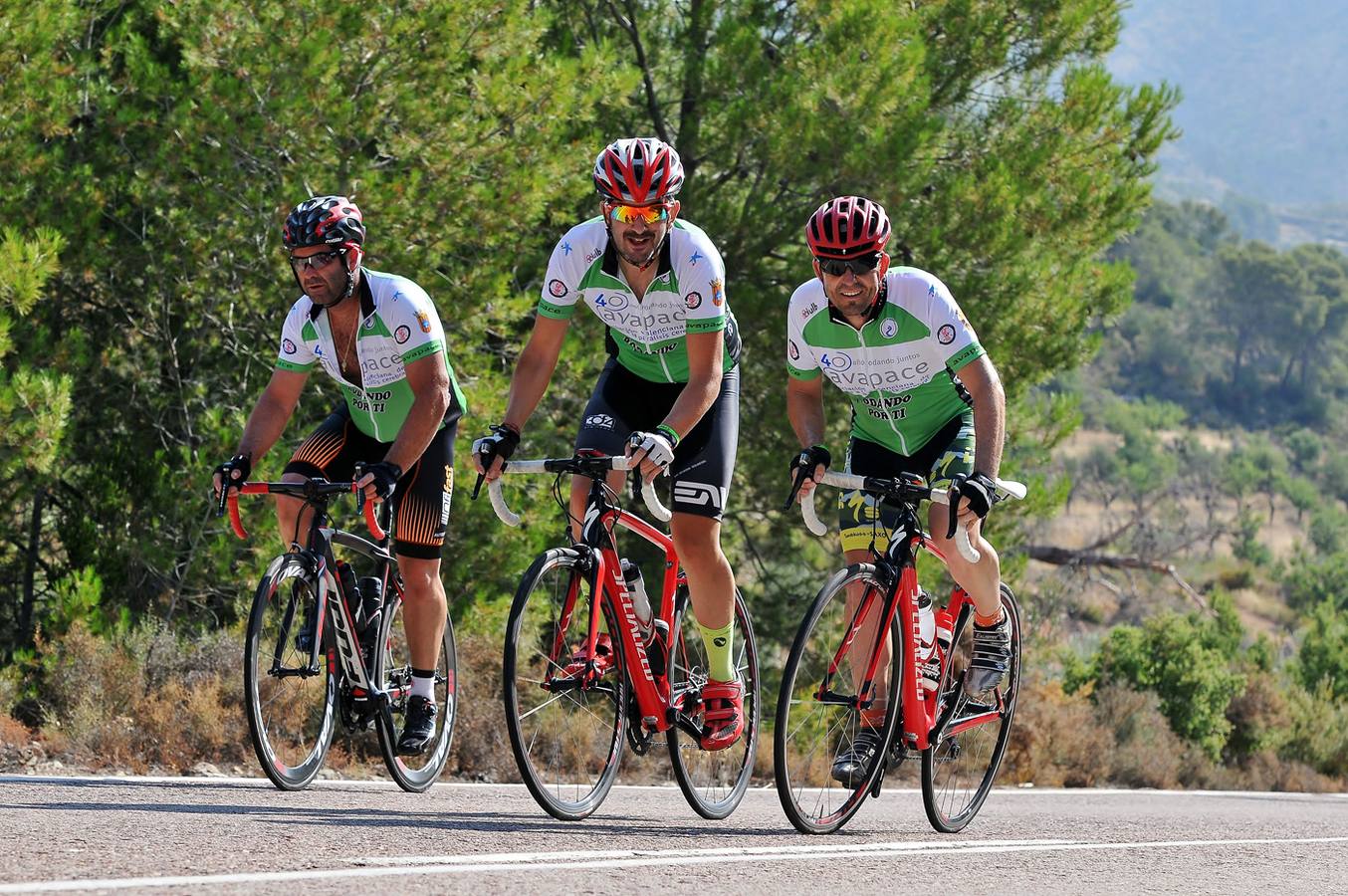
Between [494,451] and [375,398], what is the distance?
2.96ft

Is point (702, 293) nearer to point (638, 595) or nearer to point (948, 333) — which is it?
point (948, 333)

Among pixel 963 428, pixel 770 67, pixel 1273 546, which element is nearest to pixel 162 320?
pixel 770 67

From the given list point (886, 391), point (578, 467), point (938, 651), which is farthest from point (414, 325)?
point (938, 651)

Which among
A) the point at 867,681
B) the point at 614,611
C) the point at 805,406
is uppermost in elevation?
the point at 805,406

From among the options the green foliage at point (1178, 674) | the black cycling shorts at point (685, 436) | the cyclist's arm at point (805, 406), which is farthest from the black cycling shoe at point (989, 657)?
the green foliage at point (1178, 674)

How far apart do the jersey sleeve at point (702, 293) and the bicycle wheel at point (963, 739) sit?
1.72 m

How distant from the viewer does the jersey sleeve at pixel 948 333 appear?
652cm

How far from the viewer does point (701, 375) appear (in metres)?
6.22

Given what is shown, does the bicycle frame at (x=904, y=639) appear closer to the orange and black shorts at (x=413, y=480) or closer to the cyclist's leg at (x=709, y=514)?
the cyclist's leg at (x=709, y=514)

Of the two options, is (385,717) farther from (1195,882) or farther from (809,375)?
(1195,882)

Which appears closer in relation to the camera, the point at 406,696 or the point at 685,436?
the point at 685,436

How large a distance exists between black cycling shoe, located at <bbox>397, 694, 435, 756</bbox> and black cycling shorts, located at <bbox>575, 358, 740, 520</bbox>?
126cm

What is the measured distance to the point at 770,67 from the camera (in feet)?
49.8

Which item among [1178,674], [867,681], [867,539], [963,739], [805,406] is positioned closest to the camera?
[867,681]
